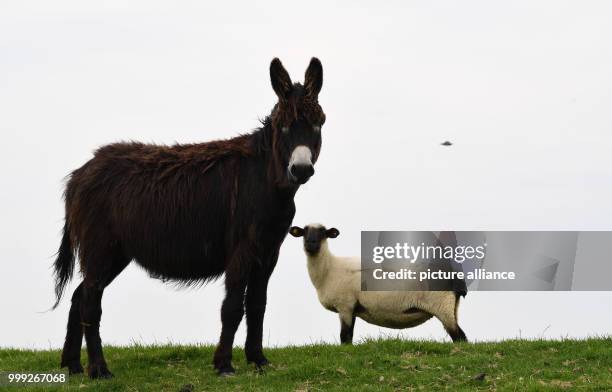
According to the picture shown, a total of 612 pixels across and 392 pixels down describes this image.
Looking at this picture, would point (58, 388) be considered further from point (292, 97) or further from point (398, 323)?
point (398, 323)

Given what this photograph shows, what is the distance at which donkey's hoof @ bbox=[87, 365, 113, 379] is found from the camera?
11.1 meters

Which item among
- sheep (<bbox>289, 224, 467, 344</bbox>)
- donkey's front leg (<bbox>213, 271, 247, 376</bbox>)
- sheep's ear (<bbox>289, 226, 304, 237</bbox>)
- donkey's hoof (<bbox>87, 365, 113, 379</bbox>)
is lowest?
donkey's hoof (<bbox>87, 365, 113, 379</bbox>)

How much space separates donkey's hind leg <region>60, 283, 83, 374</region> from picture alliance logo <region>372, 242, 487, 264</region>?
214 inches

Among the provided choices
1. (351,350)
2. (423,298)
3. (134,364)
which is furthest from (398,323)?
(134,364)

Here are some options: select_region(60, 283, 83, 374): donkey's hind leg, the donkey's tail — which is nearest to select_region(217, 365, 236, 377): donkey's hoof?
select_region(60, 283, 83, 374): donkey's hind leg

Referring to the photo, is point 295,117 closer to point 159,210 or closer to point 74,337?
point 159,210

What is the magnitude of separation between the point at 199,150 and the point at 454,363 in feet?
13.8

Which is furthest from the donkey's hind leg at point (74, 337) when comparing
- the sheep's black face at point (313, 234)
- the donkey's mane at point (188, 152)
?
the sheep's black face at point (313, 234)

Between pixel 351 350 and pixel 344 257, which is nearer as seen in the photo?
pixel 351 350

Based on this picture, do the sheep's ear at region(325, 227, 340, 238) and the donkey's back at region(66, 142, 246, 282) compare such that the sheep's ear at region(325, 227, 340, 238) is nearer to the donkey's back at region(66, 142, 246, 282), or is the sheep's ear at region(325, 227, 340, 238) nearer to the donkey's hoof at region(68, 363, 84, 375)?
the donkey's back at region(66, 142, 246, 282)

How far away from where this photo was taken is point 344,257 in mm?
15398

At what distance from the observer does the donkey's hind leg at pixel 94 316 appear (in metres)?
11.1

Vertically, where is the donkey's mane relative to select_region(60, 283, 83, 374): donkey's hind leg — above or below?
above

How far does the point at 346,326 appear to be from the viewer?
14.5 metres
